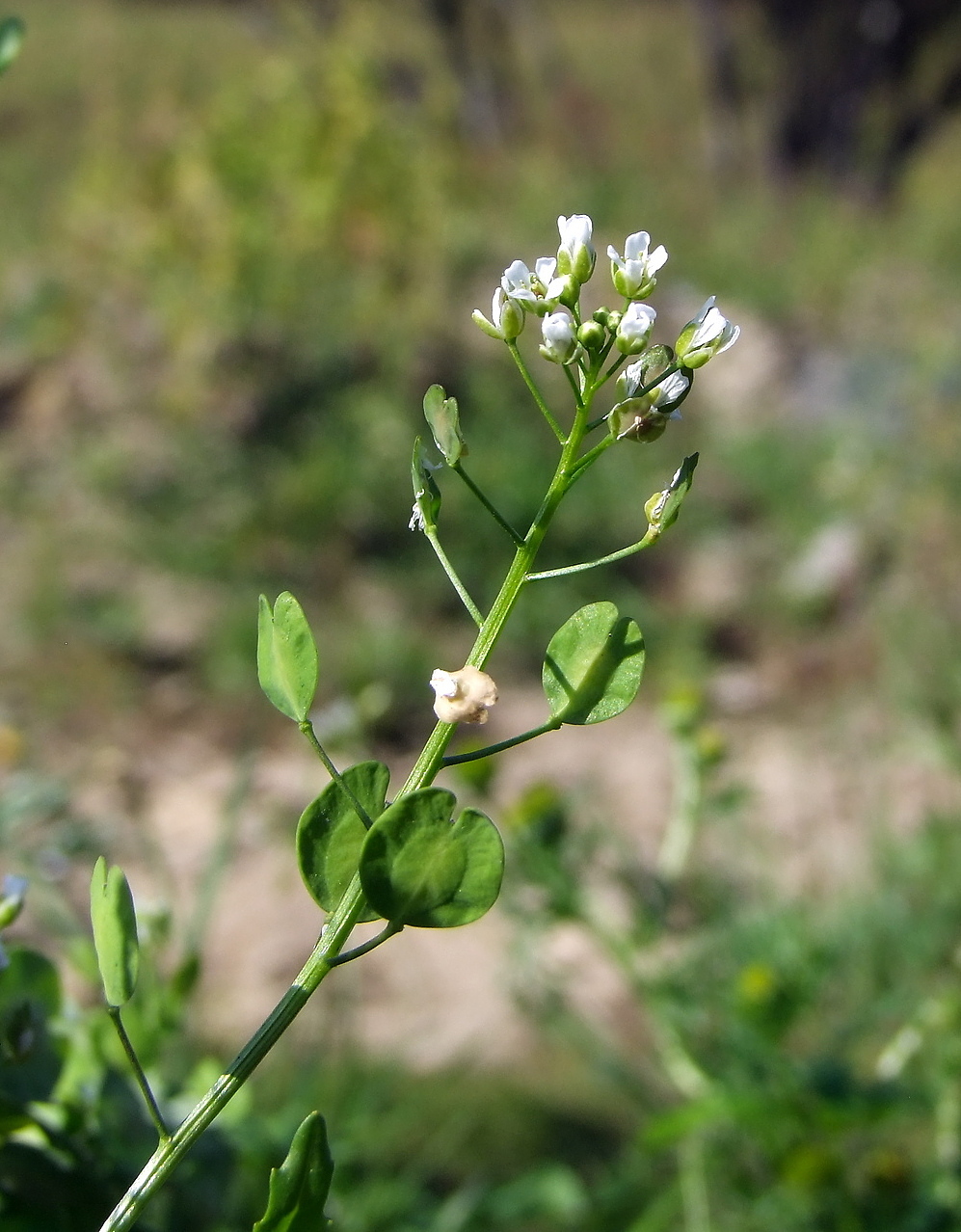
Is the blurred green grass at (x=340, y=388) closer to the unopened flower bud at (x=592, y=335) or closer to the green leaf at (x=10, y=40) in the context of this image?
the green leaf at (x=10, y=40)

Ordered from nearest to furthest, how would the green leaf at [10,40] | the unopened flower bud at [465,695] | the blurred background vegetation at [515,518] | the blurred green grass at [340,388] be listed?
the unopened flower bud at [465,695] → the green leaf at [10,40] → the blurred background vegetation at [515,518] → the blurred green grass at [340,388]

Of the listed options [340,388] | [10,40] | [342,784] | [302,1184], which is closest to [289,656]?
[342,784]

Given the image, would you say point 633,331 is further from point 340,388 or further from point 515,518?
point 340,388

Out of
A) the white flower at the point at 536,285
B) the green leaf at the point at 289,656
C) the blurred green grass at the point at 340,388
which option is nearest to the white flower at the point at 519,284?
the white flower at the point at 536,285

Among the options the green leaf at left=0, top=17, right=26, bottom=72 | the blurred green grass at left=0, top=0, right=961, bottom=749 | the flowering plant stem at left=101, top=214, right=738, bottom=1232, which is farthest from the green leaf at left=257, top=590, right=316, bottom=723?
the blurred green grass at left=0, top=0, right=961, bottom=749

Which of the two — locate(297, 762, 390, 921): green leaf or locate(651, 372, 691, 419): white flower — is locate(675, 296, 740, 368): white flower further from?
locate(297, 762, 390, 921): green leaf

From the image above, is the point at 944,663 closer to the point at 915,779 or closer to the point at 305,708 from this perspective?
the point at 915,779

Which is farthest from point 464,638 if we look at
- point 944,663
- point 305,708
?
point 305,708

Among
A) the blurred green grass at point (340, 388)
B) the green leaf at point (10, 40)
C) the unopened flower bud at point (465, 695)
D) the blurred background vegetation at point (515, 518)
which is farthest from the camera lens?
the blurred green grass at point (340, 388)
